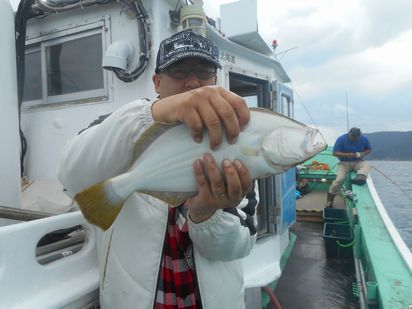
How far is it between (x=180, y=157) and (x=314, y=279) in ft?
16.5

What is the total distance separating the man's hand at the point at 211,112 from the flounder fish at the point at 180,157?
2.6 inches

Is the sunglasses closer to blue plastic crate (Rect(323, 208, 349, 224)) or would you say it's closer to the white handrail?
the white handrail

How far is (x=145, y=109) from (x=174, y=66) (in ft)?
1.54

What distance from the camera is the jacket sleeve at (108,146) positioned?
1.46m

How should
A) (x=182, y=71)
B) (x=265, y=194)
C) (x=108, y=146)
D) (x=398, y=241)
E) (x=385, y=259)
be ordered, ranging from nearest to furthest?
(x=108, y=146) < (x=182, y=71) < (x=385, y=259) < (x=398, y=241) < (x=265, y=194)

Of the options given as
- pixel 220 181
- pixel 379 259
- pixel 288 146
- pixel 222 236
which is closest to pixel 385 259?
pixel 379 259

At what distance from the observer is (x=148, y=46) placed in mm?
3352

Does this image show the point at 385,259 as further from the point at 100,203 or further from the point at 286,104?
the point at 100,203

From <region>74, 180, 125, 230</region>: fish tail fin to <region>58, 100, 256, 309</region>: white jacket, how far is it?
0.18 meters

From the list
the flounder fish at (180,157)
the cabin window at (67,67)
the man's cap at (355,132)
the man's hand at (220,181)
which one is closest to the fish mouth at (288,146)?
the flounder fish at (180,157)

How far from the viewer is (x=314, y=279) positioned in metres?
5.55

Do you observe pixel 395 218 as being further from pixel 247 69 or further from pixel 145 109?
pixel 145 109

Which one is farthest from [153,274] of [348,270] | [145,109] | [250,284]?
[348,270]

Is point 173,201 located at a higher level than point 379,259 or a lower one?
higher
